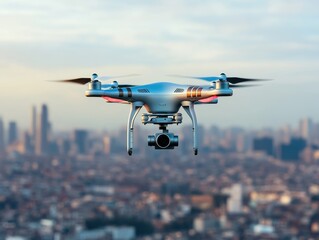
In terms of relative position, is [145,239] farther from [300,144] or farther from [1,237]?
[300,144]

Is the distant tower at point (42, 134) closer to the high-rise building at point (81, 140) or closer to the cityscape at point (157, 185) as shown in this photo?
the cityscape at point (157, 185)

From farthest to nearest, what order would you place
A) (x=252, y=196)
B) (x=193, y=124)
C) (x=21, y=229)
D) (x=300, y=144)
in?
(x=300, y=144), (x=252, y=196), (x=21, y=229), (x=193, y=124)

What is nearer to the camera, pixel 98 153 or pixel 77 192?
pixel 77 192

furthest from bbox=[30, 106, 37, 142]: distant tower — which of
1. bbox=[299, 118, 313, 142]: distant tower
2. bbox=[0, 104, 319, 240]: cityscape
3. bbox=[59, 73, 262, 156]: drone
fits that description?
bbox=[59, 73, 262, 156]: drone

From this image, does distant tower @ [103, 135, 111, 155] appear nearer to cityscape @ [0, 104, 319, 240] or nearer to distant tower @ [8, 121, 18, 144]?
cityscape @ [0, 104, 319, 240]

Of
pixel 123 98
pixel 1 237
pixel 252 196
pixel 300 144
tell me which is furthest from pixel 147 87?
pixel 300 144

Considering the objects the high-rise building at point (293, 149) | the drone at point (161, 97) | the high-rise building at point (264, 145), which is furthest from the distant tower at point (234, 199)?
the drone at point (161, 97)
